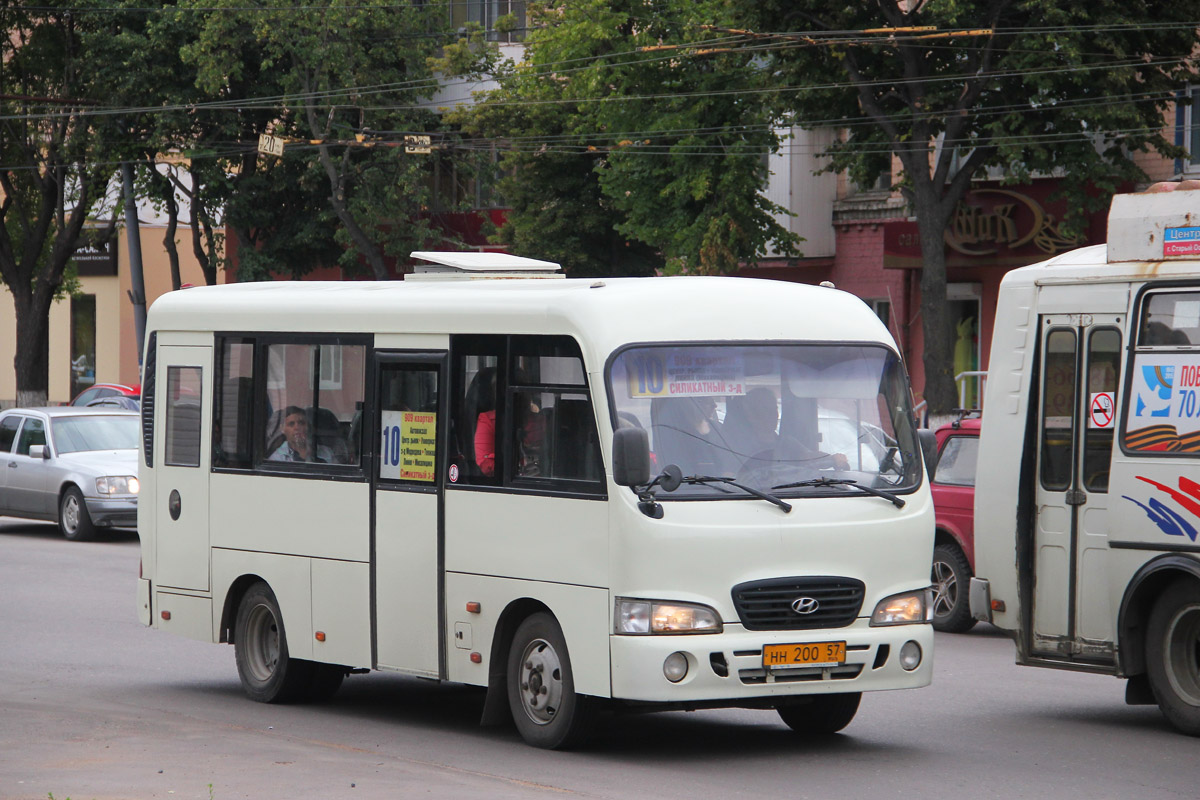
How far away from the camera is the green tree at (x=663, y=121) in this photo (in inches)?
1205

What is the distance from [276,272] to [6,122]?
25.8 feet

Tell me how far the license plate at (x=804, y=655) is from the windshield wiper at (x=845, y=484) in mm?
803

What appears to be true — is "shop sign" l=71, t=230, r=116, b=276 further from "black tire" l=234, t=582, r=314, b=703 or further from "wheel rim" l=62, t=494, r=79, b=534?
"black tire" l=234, t=582, r=314, b=703

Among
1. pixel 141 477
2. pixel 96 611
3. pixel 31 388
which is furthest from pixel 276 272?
pixel 141 477

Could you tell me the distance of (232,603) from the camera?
1152 cm

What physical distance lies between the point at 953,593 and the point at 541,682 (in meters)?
7.03

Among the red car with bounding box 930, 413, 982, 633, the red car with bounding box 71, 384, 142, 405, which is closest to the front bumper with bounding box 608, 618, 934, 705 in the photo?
the red car with bounding box 930, 413, 982, 633

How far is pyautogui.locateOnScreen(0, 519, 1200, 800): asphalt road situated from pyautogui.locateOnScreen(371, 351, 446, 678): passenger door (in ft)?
1.73

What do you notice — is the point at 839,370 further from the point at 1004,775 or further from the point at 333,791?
the point at 333,791

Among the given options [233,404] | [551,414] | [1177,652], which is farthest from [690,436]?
[233,404]

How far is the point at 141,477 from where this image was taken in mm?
12375

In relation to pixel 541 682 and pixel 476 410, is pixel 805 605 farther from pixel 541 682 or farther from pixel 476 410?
pixel 476 410

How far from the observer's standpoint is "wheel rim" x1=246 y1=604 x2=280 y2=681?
11328mm

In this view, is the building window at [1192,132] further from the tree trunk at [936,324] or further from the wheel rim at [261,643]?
the wheel rim at [261,643]
